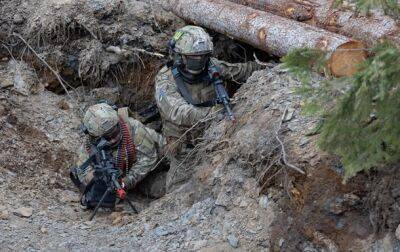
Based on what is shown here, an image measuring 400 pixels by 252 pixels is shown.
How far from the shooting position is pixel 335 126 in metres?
3.63

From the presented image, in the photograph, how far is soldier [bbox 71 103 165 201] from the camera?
274 inches

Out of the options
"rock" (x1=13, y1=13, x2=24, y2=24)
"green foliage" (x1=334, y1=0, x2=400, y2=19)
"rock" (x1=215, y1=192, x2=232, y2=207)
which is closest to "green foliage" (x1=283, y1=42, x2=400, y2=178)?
"green foliage" (x1=334, y1=0, x2=400, y2=19)

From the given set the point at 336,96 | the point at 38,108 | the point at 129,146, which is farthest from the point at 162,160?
the point at 336,96

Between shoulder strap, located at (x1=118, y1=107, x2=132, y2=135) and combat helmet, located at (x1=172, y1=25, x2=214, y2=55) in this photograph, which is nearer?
combat helmet, located at (x1=172, y1=25, x2=214, y2=55)

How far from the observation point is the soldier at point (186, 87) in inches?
271

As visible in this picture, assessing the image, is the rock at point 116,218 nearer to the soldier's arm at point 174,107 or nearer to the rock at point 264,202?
the soldier's arm at point 174,107

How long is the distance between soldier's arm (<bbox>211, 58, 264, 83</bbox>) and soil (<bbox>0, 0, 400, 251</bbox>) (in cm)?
32

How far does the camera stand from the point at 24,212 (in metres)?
6.31

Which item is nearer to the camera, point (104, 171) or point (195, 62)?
point (104, 171)

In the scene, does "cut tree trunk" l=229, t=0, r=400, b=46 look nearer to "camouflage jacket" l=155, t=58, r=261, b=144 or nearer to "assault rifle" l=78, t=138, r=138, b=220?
"camouflage jacket" l=155, t=58, r=261, b=144

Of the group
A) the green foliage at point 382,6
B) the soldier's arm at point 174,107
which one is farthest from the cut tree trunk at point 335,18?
the soldier's arm at point 174,107

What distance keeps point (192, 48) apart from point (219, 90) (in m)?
0.62

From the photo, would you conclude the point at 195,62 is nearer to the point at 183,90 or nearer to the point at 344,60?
the point at 183,90

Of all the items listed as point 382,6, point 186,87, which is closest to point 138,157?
point 186,87
